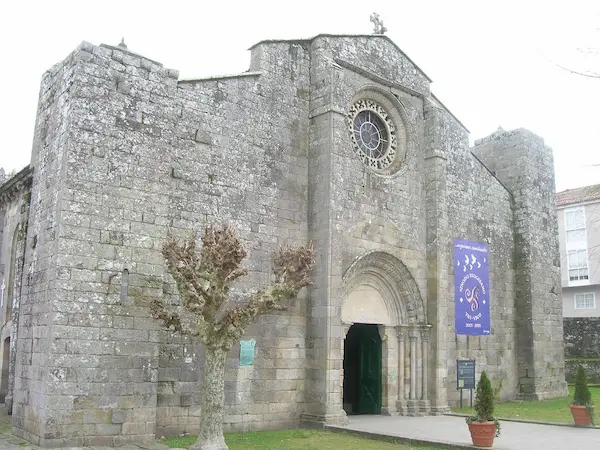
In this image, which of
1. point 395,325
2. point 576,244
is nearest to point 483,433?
point 395,325

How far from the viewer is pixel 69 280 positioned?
10.1m

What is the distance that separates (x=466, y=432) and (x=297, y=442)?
3.32 meters

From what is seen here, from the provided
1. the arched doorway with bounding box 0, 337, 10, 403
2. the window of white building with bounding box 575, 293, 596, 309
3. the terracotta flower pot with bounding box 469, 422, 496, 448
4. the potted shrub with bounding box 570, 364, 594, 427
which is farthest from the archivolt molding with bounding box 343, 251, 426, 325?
the window of white building with bounding box 575, 293, 596, 309

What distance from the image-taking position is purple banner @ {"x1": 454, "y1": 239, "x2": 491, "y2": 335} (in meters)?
16.7

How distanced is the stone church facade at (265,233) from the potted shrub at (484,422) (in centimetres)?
320

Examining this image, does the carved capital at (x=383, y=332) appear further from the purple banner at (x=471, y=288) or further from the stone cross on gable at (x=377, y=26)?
the stone cross on gable at (x=377, y=26)

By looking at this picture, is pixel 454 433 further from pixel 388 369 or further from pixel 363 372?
pixel 363 372

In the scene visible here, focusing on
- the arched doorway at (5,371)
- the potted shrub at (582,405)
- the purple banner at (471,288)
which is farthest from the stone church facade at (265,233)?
the potted shrub at (582,405)

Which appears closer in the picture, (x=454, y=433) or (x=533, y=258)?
(x=454, y=433)

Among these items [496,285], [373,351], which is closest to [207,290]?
[373,351]

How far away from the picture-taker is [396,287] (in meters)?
15.2

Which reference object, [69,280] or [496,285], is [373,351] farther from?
[69,280]

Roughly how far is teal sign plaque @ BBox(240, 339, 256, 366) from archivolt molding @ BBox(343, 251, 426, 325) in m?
3.52

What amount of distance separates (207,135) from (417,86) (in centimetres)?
672
